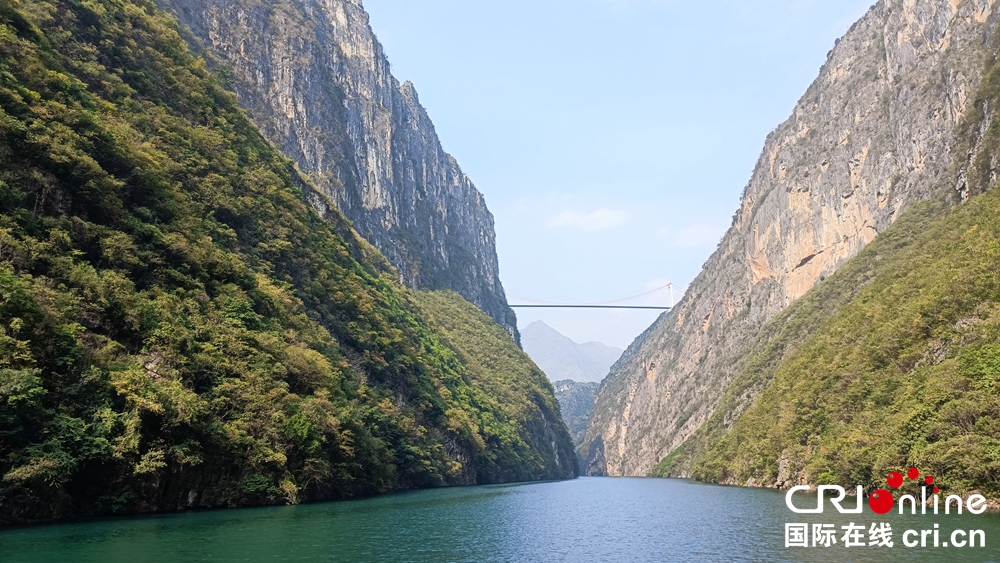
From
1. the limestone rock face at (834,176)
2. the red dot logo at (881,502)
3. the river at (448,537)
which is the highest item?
the limestone rock face at (834,176)

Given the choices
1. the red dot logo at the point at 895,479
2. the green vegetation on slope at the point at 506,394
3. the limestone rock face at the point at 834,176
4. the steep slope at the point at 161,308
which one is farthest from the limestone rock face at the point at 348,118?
the red dot logo at the point at 895,479

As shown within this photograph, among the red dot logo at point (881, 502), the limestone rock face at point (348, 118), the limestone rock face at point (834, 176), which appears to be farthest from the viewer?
the limestone rock face at point (348, 118)

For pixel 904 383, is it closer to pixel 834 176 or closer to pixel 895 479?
pixel 895 479

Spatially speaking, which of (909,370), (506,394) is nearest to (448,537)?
(909,370)

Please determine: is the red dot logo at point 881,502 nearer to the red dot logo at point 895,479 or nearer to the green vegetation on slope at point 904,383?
the red dot logo at point 895,479

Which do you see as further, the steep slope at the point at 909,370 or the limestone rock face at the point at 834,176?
the limestone rock face at the point at 834,176

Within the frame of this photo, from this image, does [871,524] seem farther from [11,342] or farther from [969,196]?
[969,196]
